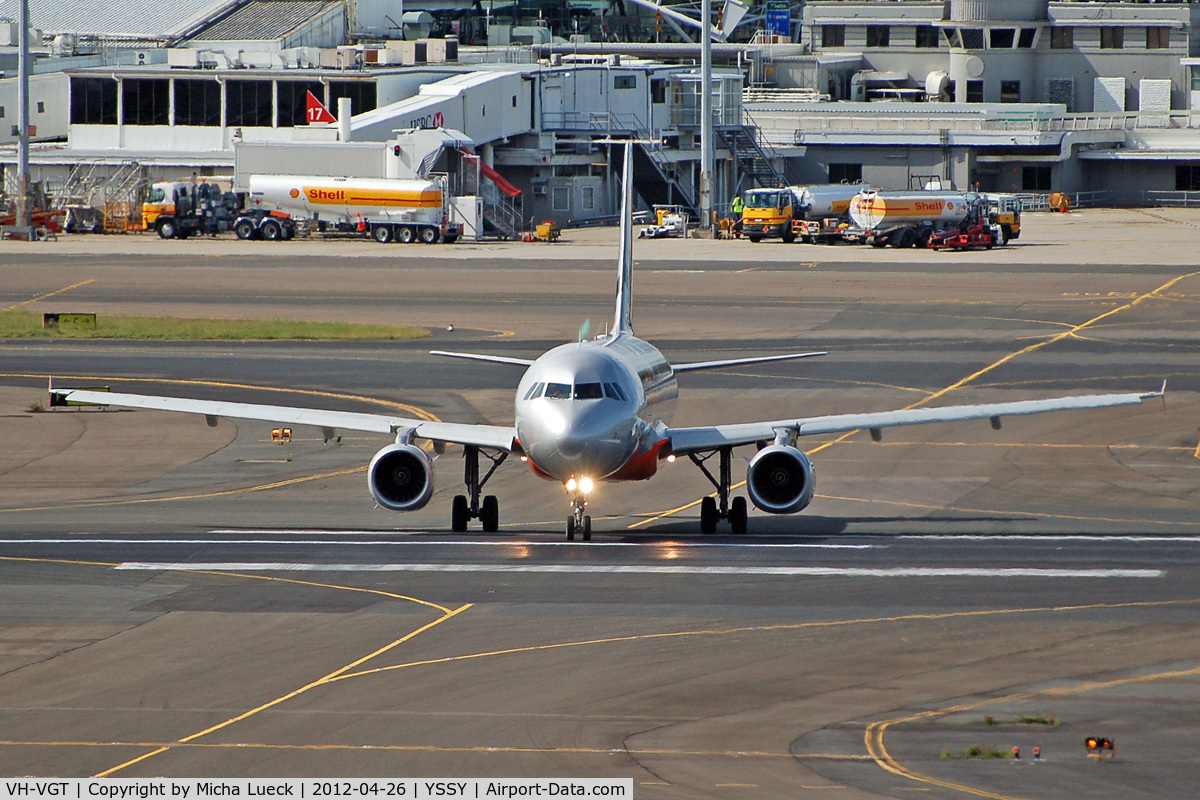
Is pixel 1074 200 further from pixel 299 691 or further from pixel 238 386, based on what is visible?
pixel 299 691

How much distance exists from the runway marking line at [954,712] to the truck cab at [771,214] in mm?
98726

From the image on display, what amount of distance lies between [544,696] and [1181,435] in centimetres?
3111

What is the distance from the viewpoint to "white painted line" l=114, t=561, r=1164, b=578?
98.1 feet

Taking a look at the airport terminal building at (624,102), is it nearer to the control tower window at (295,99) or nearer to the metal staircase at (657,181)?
the control tower window at (295,99)

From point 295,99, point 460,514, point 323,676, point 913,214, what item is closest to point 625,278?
point 460,514

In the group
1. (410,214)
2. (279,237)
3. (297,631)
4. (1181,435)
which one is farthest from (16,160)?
(297,631)

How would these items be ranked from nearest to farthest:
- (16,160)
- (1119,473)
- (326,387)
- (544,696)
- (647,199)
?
1. (544,696)
2. (1119,473)
3. (326,387)
4. (16,160)
5. (647,199)

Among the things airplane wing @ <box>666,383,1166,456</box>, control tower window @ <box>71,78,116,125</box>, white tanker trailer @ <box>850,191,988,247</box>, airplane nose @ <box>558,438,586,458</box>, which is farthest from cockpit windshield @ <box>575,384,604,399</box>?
control tower window @ <box>71,78,116,125</box>

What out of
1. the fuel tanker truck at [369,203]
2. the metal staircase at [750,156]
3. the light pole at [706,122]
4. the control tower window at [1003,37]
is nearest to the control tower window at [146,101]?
the fuel tanker truck at [369,203]

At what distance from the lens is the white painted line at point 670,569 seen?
29.9 metres

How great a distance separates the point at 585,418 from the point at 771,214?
9128 centimetres

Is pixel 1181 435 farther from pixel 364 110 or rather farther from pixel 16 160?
pixel 16 160

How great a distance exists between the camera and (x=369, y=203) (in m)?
119

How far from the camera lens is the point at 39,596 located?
2848cm
